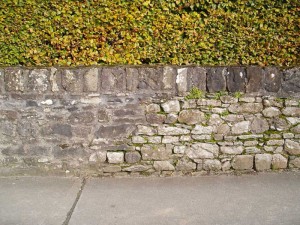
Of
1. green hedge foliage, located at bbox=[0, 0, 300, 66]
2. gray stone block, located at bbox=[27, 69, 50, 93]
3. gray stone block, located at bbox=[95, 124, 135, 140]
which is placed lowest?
gray stone block, located at bbox=[95, 124, 135, 140]

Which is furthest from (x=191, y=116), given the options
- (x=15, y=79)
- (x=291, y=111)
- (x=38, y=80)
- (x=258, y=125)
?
(x=15, y=79)

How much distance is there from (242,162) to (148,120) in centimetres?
138

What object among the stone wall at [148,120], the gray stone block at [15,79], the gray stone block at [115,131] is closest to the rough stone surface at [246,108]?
the stone wall at [148,120]

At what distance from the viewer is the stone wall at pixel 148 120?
3699 millimetres

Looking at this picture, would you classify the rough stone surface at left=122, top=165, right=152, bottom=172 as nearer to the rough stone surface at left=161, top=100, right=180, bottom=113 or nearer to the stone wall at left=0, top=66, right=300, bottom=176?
the stone wall at left=0, top=66, right=300, bottom=176

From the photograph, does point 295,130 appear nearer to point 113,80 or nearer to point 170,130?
point 170,130

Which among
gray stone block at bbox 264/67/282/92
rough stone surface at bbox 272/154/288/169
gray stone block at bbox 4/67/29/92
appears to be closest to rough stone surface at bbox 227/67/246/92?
gray stone block at bbox 264/67/282/92

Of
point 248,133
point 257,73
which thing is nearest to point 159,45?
point 257,73

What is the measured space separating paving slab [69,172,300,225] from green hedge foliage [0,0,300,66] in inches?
60.4

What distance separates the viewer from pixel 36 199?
334 centimetres

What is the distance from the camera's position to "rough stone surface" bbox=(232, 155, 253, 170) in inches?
153

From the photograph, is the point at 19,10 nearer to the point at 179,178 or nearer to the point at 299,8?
the point at 179,178

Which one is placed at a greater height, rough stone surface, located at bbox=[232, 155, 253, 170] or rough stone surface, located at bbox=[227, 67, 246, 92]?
rough stone surface, located at bbox=[227, 67, 246, 92]

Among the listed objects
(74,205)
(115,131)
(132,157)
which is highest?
(115,131)
